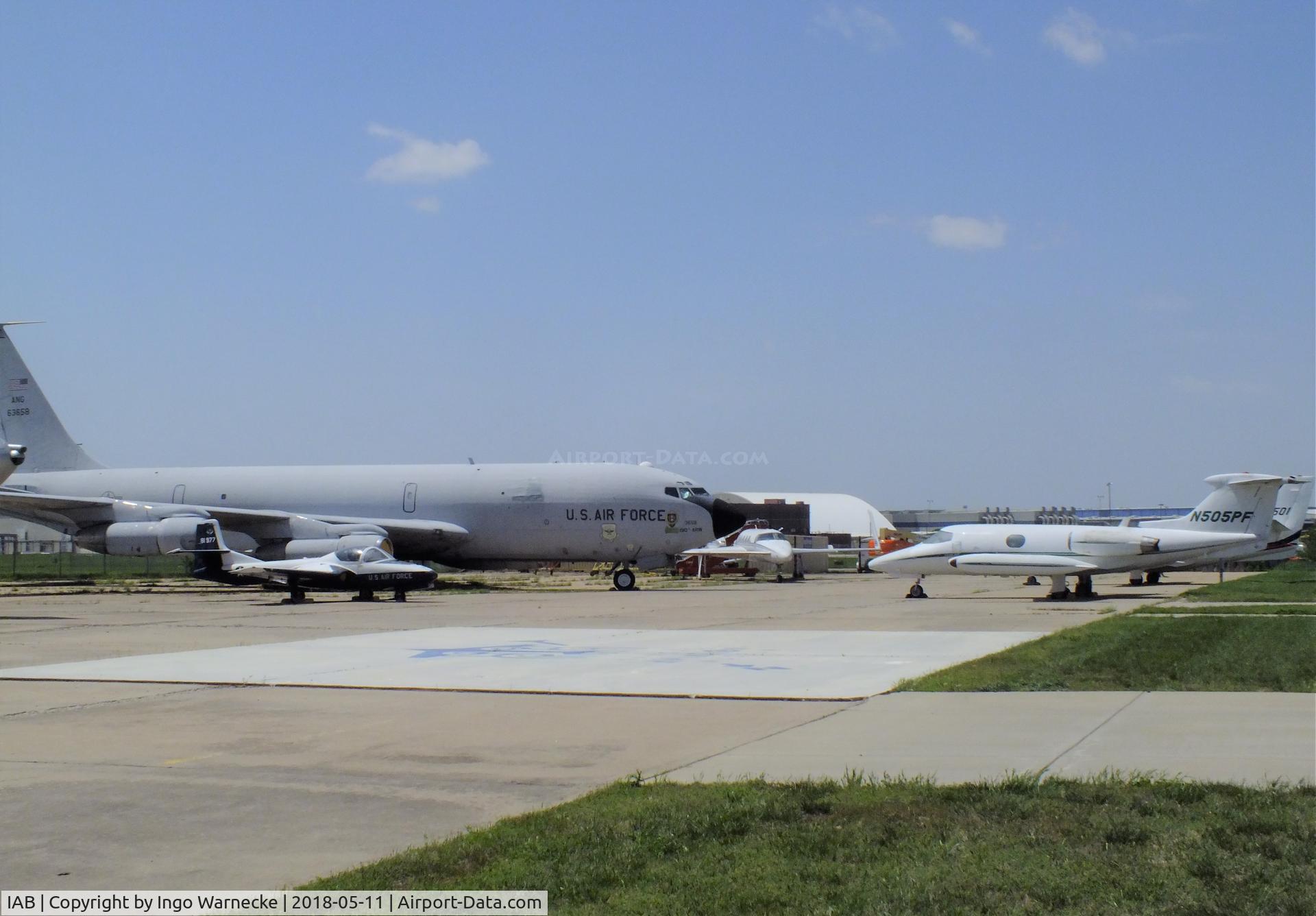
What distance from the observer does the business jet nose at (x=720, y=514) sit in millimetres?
39875

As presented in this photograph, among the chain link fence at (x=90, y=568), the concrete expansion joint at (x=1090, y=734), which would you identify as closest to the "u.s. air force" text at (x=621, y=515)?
the chain link fence at (x=90, y=568)

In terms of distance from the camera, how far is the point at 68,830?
6.59 m

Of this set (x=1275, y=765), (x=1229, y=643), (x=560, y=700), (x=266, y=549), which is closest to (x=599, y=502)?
(x=266, y=549)

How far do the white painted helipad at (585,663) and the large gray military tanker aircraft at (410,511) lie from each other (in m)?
19.0

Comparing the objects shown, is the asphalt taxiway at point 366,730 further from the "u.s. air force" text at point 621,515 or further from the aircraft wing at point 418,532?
the aircraft wing at point 418,532

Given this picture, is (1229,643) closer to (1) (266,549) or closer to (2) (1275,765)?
(2) (1275,765)

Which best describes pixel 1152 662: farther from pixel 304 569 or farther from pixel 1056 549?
pixel 304 569

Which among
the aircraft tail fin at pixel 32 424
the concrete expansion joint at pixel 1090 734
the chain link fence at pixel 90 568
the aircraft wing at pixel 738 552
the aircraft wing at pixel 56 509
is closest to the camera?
the concrete expansion joint at pixel 1090 734

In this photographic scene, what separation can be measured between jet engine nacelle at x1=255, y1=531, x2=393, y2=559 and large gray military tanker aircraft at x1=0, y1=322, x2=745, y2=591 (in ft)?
0.20

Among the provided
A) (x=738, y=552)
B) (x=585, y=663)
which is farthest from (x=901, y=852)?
(x=738, y=552)

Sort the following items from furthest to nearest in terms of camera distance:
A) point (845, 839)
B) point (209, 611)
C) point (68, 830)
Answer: point (209, 611) → point (68, 830) → point (845, 839)

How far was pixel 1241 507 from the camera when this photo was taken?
34500 millimetres

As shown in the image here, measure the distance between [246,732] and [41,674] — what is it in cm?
550

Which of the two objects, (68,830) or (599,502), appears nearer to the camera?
(68,830)
